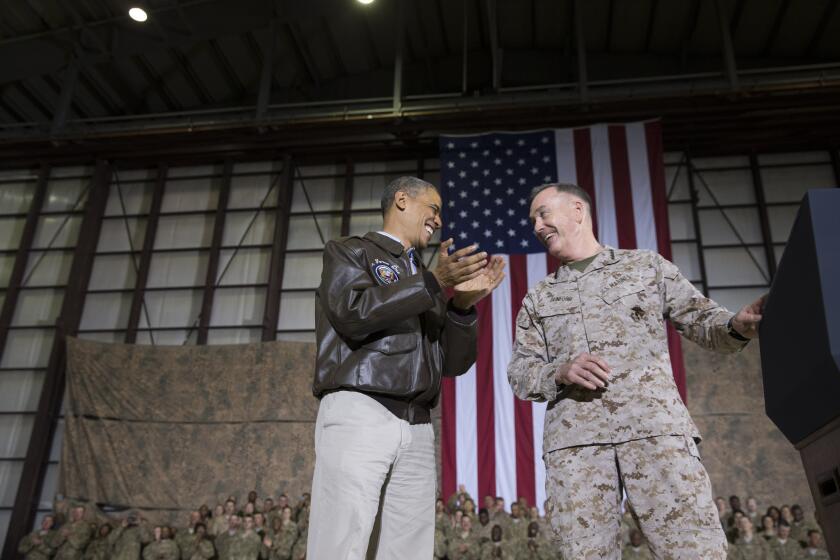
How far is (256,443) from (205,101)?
23.0 ft

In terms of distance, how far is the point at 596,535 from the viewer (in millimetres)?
1735

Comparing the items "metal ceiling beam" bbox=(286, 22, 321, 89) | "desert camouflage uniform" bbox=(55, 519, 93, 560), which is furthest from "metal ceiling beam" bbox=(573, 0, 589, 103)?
"desert camouflage uniform" bbox=(55, 519, 93, 560)

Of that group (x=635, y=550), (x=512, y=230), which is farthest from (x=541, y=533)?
(x=512, y=230)

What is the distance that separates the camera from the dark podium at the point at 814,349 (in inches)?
39.5

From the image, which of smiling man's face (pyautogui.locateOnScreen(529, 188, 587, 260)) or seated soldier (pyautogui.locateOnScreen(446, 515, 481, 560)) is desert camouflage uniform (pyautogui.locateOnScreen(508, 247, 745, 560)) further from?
seated soldier (pyautogui.locateOnScreen(446, 515, 481, 560))

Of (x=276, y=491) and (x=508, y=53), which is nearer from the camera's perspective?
(x=276, y=491)

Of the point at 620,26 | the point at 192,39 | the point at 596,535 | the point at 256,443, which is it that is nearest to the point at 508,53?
the point at 620,26

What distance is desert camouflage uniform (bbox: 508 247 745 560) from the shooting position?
1.72 m

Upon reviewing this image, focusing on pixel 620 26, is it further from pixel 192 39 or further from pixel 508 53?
pixel 192 39

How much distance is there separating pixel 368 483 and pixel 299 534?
7.09m

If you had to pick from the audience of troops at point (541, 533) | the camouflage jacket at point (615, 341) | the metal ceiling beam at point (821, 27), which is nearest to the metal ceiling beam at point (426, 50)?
the metal ceiling beam at point (821, 27)

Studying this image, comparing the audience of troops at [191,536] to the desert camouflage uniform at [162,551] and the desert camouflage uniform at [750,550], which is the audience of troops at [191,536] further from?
the desert camouflage uniform at [750,550]

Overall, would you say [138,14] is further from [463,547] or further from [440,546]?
[463,547]

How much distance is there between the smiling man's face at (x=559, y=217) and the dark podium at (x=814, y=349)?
978mm
